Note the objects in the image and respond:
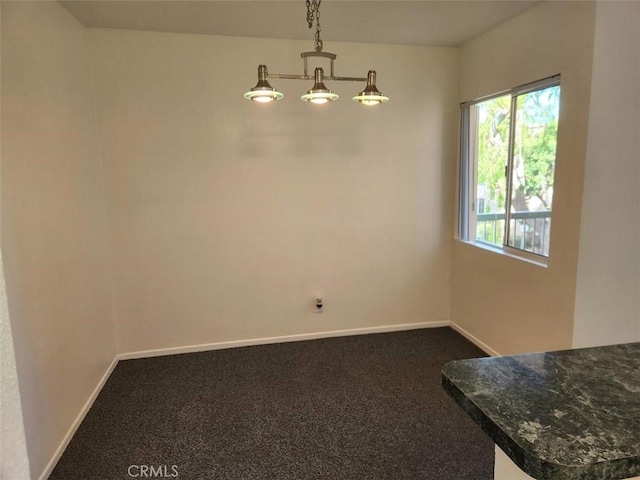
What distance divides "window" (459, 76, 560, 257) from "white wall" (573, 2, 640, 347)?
0.30 meters

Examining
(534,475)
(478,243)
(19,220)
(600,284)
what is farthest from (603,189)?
(19,220)

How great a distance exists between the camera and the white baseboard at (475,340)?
3.39 meters

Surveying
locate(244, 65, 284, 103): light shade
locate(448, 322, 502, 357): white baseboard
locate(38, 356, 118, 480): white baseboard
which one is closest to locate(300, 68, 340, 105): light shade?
locate(244, 65, 284, 103): light shade

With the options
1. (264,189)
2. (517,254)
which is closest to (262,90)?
(264,189)

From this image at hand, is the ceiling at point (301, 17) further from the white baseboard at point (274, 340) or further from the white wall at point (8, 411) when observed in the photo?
the white baseboard at point (274, 340)

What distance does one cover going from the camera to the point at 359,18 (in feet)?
9.46

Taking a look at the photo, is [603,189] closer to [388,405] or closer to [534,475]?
[388,405]

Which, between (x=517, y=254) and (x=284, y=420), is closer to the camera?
(x=284, y=420)

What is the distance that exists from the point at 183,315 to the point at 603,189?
3.18 m

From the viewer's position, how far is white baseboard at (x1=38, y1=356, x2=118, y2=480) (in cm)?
214

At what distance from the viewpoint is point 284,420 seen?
256cm

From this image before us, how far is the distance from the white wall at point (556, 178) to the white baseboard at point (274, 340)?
58 centimetres

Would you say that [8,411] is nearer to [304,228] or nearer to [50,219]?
[50,219]

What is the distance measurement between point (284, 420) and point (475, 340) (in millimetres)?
1922
